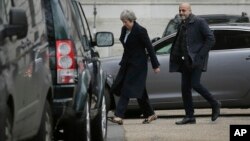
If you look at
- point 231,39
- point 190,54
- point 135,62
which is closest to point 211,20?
point 231,39

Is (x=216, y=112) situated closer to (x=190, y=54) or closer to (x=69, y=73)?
(x=190, y=54)

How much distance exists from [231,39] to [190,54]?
2.12m

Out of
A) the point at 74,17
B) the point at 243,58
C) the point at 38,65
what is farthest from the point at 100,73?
the point at 243,58

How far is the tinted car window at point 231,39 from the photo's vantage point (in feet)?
51.1

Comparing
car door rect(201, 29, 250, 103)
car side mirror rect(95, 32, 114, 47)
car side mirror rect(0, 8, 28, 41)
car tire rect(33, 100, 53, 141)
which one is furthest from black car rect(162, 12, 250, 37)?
car side mirror rect(0, 8, 28, 41)

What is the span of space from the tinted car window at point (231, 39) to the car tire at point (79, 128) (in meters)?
5.98

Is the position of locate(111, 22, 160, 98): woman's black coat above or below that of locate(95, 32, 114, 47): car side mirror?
below

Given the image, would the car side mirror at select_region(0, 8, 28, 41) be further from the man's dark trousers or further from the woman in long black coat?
the man's dark trousers

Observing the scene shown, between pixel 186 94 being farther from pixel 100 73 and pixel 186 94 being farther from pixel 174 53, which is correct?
pixel 100 73

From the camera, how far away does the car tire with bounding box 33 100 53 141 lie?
26.6 ft

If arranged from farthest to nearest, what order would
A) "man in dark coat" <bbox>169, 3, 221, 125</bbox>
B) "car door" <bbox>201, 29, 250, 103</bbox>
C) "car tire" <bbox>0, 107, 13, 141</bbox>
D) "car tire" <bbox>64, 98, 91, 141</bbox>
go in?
"car door" <bbox>201, 29, 250, 103</bbox> < "man in dark coat" <bbox>169, 3, 221, 125</bbox> < "car tire" <bbox>64, 98, 91, 141</bbox> < "car tire" <bbox>0, 107, 13, 141</bbox>

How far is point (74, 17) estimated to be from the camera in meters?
10.5

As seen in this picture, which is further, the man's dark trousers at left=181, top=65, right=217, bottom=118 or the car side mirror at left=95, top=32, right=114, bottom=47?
the man's dark trousers at left=181, top=65, right=217, bottom=118

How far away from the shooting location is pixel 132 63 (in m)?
13.7
